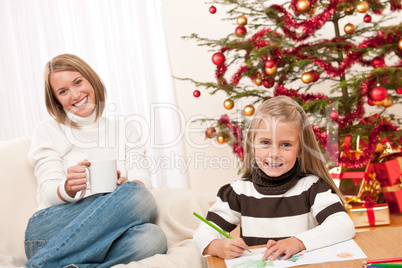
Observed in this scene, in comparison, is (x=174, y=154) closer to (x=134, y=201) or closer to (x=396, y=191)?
(x=396, y=191)

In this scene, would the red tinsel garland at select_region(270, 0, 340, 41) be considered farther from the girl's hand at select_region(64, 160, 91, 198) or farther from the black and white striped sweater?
the girl's hand at select_region(64, 160, 91, 198)

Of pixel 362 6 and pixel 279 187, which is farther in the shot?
pixel 362 6

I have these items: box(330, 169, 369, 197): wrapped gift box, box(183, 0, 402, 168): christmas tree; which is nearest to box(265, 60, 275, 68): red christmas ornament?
box(183, 0, 402, 168): christmas tree

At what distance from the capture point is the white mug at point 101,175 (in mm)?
1230

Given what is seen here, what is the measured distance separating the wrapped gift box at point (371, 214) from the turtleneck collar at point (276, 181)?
3.94ft

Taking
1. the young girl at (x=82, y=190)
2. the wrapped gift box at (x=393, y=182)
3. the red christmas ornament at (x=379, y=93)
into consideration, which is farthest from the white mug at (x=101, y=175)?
the wrapped gift box at (x=393, y=182)

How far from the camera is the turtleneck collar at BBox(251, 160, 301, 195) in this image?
1.06 m

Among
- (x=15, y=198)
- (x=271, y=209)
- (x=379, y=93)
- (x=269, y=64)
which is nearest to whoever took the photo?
(x=271, y=209)

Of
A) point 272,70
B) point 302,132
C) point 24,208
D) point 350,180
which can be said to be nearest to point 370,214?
point 350,180

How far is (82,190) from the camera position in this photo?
52.6 inches

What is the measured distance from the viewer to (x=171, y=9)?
3305 mm

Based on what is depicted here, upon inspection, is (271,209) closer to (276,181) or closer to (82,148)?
(276,181)

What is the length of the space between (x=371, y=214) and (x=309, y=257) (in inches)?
59.1

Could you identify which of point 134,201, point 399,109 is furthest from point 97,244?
point 399,109
